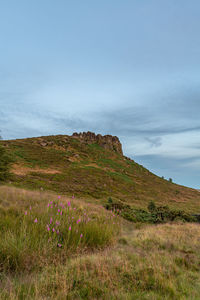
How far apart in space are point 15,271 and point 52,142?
159 ft

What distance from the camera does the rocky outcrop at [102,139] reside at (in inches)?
2699

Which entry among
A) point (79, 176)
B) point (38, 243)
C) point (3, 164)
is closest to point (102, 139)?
point (79, 176)

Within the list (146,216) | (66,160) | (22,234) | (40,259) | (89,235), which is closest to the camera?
(40,259)

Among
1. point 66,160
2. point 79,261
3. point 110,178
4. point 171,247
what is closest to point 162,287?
point 79,261

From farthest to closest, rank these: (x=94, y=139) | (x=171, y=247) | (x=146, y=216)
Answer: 1. (x=94, y=139)
2. (x=146, y=216)
3. (x=171, y=247)

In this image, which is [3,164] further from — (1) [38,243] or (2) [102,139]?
(2) [102,139]

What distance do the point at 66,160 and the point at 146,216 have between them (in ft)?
94.1

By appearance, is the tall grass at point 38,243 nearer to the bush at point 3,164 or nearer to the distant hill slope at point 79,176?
the bush at point 3,164

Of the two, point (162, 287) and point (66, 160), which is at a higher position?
point (66, 160)

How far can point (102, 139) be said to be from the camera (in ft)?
237

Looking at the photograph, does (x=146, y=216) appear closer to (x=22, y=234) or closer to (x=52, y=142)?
(x=22, y=234)

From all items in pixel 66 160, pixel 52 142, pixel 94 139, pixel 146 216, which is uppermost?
pixel 94 139

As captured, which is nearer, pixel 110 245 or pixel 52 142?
pixel 110 245

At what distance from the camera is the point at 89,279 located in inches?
108
